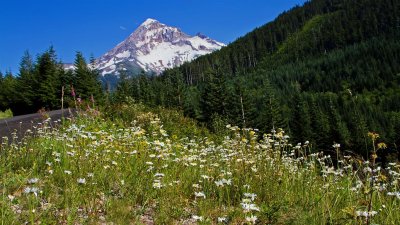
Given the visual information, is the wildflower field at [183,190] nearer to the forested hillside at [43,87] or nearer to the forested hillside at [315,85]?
the forested hillside at [315,85]

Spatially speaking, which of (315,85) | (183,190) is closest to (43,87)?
(183,190)

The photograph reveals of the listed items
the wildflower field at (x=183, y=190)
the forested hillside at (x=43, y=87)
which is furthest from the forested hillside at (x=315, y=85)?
the wildflower field at (x=183, y=190)

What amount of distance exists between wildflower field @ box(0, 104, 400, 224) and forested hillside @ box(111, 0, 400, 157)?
47.9 ft

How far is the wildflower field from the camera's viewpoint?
3.63 metres

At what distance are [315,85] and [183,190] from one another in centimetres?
13406

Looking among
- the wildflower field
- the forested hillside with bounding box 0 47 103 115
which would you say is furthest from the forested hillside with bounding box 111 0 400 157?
the wildflower field

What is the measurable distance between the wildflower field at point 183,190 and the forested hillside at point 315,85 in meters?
14.6

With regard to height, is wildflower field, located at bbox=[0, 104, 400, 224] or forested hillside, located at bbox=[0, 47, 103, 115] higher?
forested hillside, located at bbox=[0, 47, 103, 115]

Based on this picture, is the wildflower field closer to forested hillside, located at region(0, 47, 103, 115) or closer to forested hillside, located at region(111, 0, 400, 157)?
forested hillside, located at region(111, 0, 400, 157)

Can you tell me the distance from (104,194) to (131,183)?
52 cm

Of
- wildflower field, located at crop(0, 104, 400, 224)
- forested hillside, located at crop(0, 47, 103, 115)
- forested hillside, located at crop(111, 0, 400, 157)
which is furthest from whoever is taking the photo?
forested hillside, located at crop(111, 0, 400, 157)

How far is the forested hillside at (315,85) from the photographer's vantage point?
6406cm

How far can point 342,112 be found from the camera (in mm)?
100062

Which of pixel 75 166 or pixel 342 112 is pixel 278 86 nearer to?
pixel 342 112
